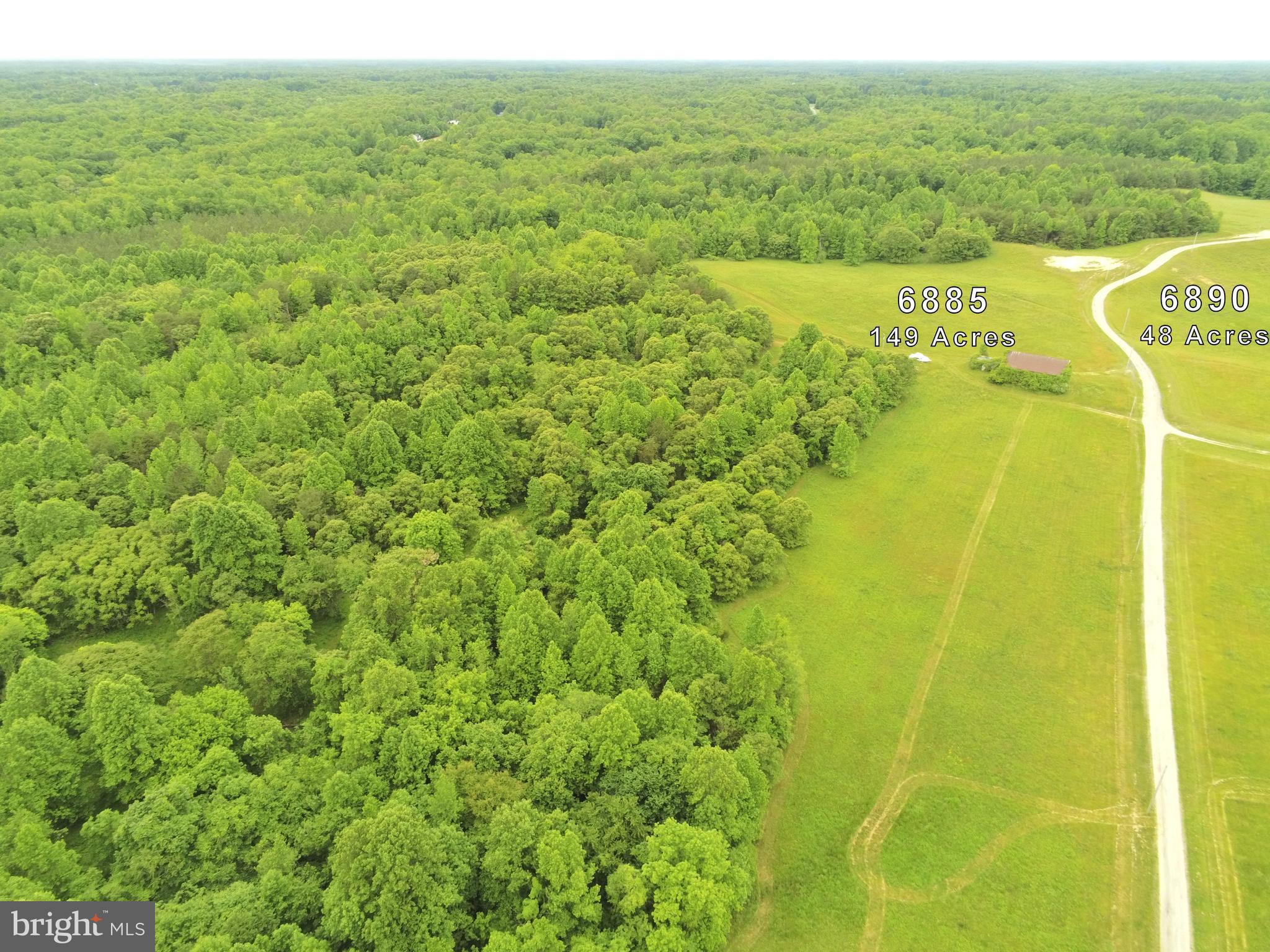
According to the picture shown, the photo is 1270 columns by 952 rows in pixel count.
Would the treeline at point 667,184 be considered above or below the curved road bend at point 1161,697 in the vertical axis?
above

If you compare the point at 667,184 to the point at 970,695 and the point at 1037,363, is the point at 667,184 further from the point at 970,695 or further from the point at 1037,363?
the point at 970,695

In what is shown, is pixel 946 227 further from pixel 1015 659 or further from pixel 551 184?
pixel 1015 659

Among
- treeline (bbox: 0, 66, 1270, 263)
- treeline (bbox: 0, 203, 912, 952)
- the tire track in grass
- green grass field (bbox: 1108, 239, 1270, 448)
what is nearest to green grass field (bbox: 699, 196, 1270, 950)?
the tire track in grass

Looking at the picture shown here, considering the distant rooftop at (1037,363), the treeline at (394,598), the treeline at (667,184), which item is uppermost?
the treeline at (667,184)

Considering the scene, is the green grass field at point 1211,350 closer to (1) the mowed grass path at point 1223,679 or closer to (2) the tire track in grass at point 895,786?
(1) the mowed grass path at point 1223,679

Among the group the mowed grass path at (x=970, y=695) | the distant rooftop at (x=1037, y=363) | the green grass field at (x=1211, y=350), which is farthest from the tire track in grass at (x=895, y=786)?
the green grass field at (x=1211, y=350)

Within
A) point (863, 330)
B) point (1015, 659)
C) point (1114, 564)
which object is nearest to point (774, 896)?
point (1015, 659)

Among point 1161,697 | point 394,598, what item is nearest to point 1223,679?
point 1161,697
